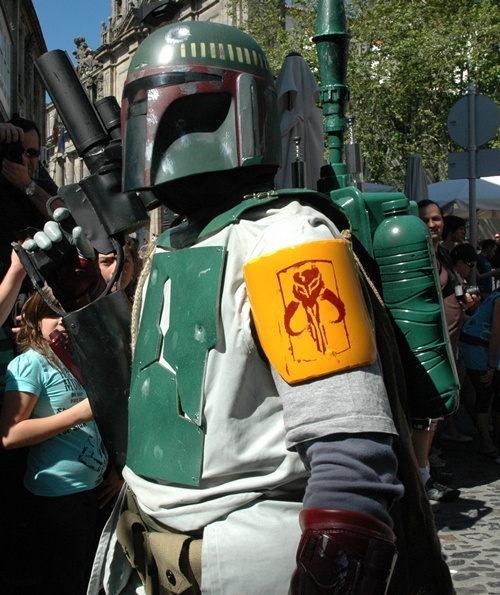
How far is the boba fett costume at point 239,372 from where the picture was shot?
4.42 ft

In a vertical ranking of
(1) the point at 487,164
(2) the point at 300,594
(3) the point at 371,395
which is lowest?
(1) the point at 487,164

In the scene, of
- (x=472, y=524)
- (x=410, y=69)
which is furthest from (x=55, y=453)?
(x=410, y=69)

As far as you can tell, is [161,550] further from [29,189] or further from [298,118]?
[298,118]

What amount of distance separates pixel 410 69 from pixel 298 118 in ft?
42.9

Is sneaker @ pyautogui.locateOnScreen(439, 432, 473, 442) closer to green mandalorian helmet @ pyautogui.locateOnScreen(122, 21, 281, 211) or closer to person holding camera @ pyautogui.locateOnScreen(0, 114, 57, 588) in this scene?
person holding camera @ pyautogui.locateOnScreen(0, 114, 57, 588)

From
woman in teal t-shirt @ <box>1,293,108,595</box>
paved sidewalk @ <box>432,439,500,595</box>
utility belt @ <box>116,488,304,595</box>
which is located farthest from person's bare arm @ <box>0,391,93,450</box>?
paved sidewalk @ <box>432,439,500,595</box>

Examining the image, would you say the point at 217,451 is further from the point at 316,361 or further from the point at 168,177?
the point at 168,177

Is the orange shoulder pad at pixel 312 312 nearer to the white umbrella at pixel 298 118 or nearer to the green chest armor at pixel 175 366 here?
the green chest armor at pixel 175 366

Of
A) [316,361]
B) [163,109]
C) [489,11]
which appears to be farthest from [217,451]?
[489,11]

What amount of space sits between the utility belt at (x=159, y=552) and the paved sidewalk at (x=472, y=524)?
2.66 m

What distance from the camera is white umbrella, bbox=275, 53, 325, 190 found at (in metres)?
5.20

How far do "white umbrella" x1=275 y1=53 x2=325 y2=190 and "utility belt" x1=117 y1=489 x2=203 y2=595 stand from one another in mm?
3559

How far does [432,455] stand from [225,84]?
15.5ft

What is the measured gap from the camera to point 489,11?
18.0m
